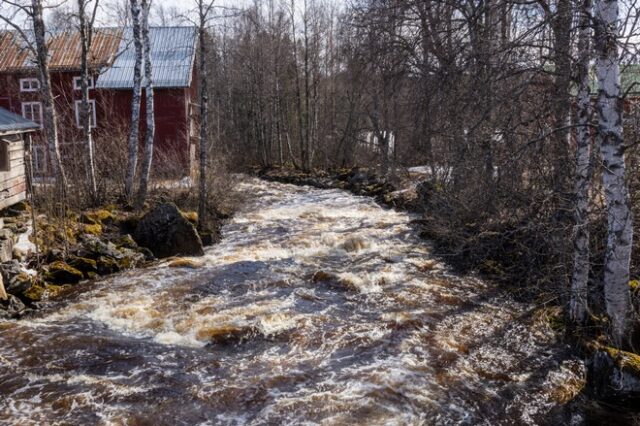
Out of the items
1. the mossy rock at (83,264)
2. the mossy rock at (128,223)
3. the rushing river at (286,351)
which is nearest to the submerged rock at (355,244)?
the rushing river at (286,351)

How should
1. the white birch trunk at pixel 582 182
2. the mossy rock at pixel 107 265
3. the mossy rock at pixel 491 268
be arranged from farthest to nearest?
the mossy rock at pixel 107 265 < the mossy rock at pixel 491 268 < the white birch trunk at pixel 582 182

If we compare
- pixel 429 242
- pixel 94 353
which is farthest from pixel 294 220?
pixel 94 353

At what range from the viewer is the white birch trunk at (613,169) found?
21.6ft

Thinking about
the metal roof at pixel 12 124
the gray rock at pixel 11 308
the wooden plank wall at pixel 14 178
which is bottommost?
the gray rock at pixel 11 308

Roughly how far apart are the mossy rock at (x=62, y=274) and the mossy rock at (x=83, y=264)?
0.27 m

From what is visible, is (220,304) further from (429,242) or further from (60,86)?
(60,86)

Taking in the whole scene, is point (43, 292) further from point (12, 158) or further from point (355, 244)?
point (355, 244)

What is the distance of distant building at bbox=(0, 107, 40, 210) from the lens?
45.4 feet

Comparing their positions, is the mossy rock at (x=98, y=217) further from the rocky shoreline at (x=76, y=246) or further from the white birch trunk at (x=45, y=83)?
the white birch trunk at (x=45, y=83)

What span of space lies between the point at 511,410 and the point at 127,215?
480 inches

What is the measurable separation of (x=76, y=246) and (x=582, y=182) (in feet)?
35.2

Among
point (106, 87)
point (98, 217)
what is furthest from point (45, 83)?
point (106, 87)

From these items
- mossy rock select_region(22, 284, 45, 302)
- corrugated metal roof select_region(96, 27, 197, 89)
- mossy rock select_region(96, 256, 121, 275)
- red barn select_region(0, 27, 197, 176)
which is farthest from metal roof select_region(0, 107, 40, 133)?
corrugated metal roof select_region(96, 27, 197, 89)

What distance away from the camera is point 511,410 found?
7.08 metres
